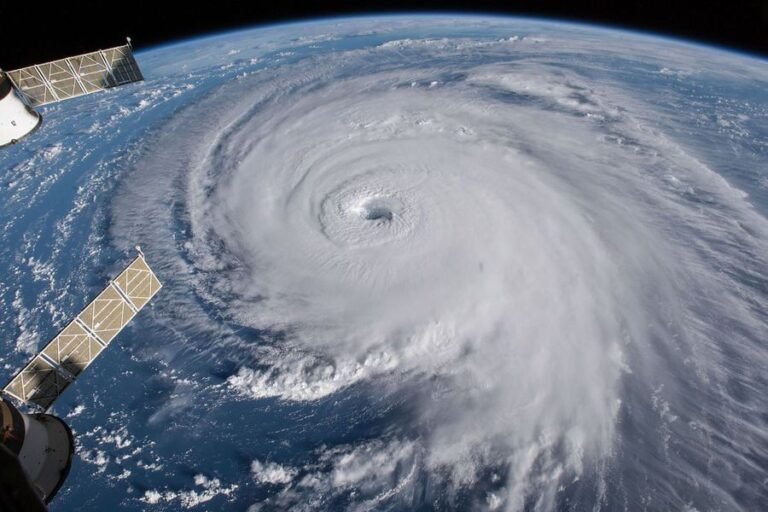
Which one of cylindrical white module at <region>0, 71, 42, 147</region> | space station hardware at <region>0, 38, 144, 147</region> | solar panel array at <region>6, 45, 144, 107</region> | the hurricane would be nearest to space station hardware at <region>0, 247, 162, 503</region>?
cylindrical white module at <region>0, 71, 42, 147</region>

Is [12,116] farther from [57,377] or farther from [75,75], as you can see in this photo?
[57,377]

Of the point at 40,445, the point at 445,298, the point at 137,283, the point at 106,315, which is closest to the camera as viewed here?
the point at 40,445

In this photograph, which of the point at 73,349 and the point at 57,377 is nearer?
the point at 57,377

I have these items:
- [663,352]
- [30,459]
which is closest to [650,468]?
[663,352]

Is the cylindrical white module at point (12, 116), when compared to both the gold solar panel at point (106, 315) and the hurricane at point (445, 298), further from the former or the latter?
the hurricane at point (445, 298)

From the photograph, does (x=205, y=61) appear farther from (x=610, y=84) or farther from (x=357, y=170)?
(x=610, y=84)

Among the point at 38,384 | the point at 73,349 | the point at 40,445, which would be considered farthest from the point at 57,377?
the point at 40,445

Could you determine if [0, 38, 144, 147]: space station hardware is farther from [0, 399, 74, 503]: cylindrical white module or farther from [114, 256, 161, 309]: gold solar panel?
[0, 399, 74, 503]: cylindrical white module
